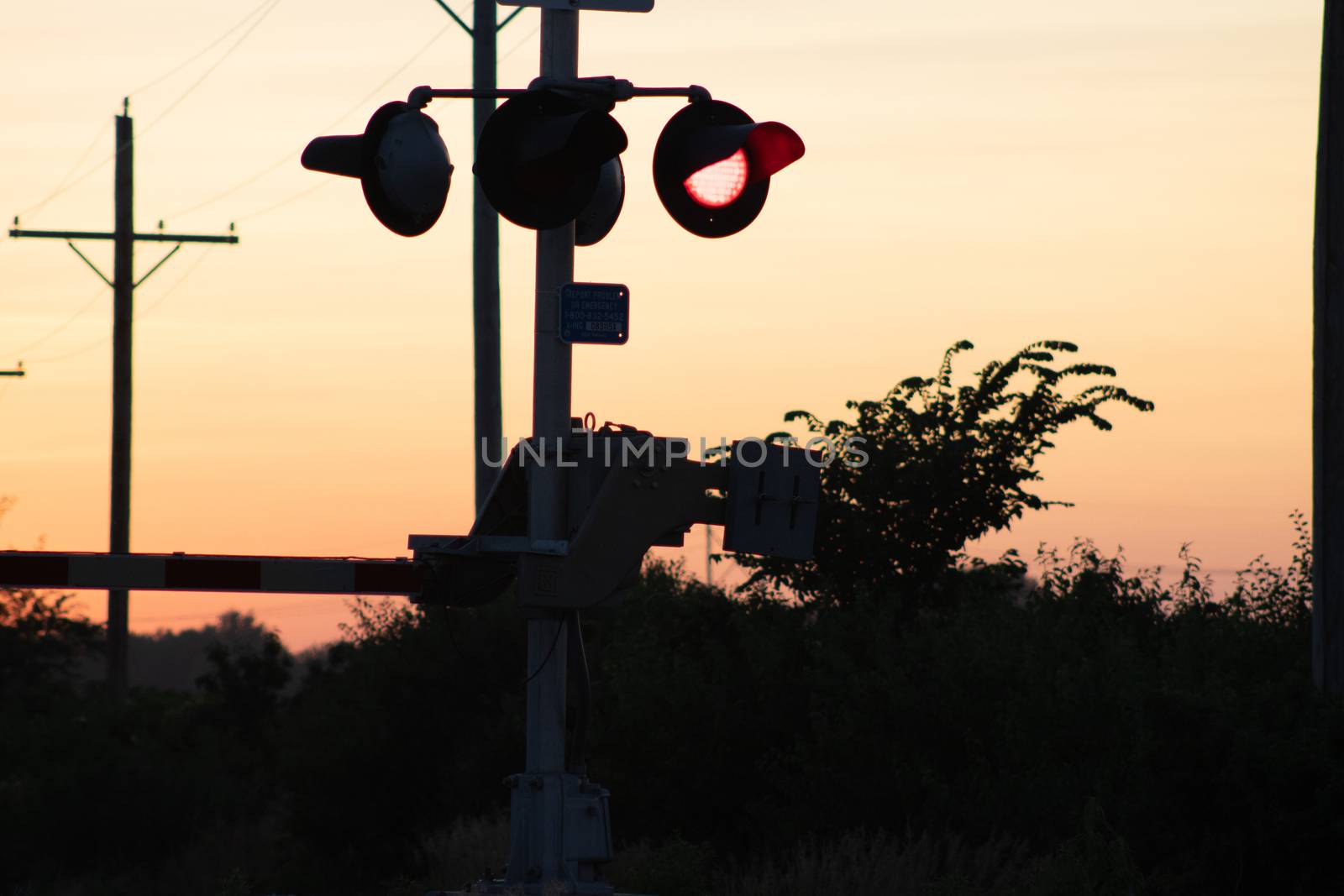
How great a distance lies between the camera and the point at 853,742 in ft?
52.8

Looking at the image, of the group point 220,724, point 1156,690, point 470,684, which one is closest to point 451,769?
point 470,684

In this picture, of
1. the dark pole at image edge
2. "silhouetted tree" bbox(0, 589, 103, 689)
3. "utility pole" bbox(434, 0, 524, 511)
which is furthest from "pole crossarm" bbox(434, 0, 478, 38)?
"silhouetted tree" bbox(0, 589, 103, 689)

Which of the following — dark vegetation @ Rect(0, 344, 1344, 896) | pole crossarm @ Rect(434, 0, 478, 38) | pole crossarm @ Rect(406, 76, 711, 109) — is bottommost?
dark vegetation @ Rect(0, 344, 1344, 896)

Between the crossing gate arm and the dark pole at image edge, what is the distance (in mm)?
6857

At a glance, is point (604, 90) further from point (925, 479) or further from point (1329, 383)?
point (925, 479)

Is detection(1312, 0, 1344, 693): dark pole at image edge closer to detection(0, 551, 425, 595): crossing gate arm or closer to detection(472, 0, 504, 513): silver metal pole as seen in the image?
detection(0, 551, 425, 595): crossing gate arm

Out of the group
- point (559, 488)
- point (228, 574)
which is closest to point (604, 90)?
point (559, 488)

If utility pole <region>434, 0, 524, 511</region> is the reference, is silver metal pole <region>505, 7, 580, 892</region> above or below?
below

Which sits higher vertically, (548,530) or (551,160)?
Answer: (551,160)

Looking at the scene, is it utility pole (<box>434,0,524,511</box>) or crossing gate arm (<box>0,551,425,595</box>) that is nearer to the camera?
crossing gate arm (<box>0,551,425,595</box>)

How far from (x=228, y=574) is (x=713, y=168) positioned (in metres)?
2.79

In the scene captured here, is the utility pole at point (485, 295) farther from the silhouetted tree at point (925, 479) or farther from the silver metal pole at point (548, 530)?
the silver metal pole at point (548, 530)

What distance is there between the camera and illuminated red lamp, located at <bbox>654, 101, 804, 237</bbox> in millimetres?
7953

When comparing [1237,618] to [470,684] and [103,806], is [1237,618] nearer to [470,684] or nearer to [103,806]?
[470,684]
